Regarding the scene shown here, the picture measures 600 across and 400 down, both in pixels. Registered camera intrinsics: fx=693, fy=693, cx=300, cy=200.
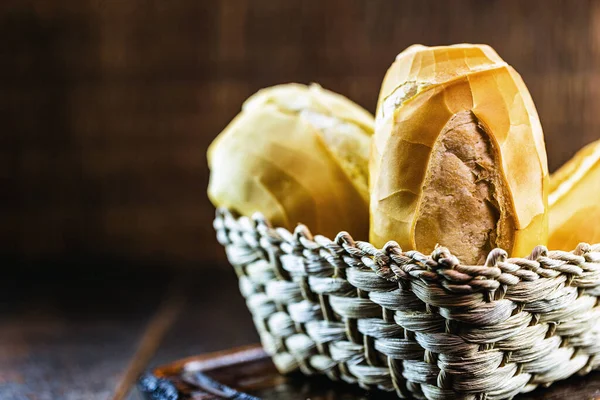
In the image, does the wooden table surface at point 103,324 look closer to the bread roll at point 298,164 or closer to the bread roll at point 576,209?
the bread roll at point 298,164

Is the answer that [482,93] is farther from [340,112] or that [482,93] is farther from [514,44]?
[514,44]

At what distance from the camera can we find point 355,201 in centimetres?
63

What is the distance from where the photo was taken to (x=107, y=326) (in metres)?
1.06

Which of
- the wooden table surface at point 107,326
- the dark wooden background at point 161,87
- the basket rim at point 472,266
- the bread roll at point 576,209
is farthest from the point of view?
the dark wooden background at point 161,87

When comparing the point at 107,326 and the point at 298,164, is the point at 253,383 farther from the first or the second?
the point at 107,326

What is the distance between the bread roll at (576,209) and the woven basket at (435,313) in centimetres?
6

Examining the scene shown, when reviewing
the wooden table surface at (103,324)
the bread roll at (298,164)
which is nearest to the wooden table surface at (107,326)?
the wooden table surface at (103,324)

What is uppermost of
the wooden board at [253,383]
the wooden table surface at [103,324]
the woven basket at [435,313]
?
the woven basket at [435,313]

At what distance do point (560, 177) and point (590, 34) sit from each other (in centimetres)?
83

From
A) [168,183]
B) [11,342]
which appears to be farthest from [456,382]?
[168,183]

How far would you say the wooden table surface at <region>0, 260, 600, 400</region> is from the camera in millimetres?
792

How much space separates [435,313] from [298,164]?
20 centimetres

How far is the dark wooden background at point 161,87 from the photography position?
141 cm

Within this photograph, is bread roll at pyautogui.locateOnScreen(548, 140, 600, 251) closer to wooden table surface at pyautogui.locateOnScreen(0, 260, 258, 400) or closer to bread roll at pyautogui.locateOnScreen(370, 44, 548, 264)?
bread roll at pyautogui.locateOnScreen(370, 44, 548, 264)
